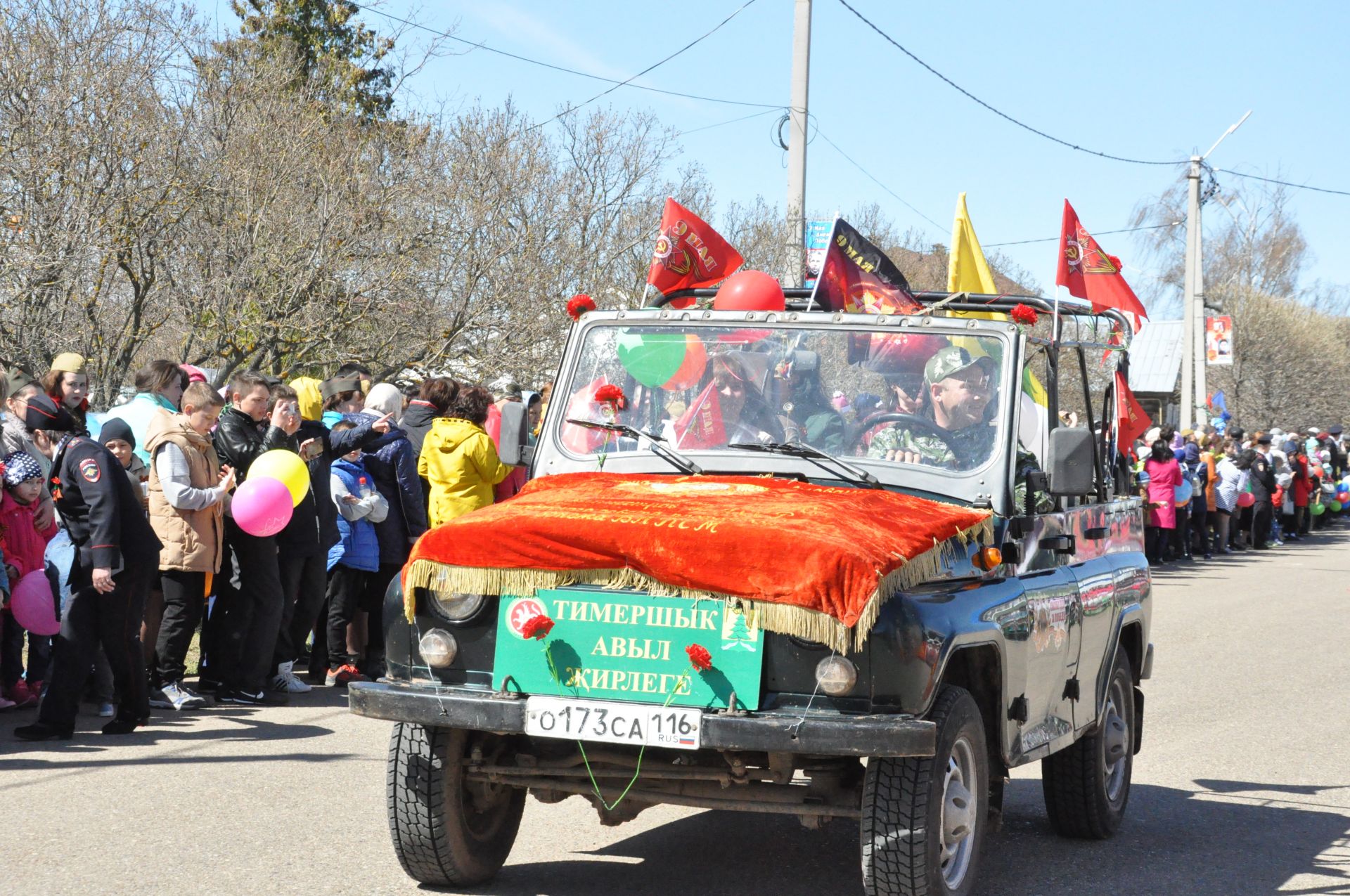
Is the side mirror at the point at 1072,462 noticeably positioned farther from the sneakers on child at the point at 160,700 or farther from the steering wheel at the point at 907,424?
the sneakers on child at the point at 160,700

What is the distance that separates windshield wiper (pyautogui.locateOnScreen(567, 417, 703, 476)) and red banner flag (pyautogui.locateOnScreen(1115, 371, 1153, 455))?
8.63ft

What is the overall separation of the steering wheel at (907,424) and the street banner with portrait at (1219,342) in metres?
32.1

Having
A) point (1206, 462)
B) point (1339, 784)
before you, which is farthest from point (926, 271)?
point (1339, 784)

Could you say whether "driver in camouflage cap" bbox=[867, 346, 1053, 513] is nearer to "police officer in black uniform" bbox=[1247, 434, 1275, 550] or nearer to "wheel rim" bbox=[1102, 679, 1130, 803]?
"wheel rim" bbox=[1102, 679, 1130, 803]

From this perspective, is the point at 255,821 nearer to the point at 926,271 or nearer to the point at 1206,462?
the point at 1206,462

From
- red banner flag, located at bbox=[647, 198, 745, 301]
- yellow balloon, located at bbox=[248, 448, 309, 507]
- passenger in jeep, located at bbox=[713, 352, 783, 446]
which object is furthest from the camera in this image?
yellow balloon, located at bbox=[248, 448, 309, 507]

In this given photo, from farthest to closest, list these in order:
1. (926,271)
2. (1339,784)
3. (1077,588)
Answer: (926,271), (1339,784), (1077,588)

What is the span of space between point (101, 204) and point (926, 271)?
23884 mm

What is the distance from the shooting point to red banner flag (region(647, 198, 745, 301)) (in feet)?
24.4

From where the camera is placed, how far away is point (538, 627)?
473cm

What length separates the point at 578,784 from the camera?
16.2ft

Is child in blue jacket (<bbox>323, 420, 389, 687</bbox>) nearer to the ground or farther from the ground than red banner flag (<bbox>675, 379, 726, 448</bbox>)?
nearer to the ground

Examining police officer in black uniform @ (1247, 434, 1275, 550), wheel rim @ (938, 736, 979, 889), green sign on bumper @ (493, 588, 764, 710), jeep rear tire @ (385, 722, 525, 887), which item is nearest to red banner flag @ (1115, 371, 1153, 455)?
wheel rim @ (938, 736, 979, 889)

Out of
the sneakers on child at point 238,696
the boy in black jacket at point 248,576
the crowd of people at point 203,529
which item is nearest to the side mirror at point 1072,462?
the crowd of people at point 203,529
